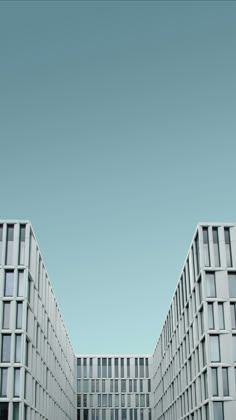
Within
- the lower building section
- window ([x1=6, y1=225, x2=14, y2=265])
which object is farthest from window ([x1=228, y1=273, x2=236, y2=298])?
the lower building section

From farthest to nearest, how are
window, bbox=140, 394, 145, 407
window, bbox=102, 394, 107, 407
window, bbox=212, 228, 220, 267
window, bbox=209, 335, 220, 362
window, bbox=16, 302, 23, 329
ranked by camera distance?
window, bbox=140, 394, 145, 407
window, bbox=102, 394, 107, 407
window, bbox=212, 228, 220, 267
window, bbox=16, 302, 23, 329
window, bbox=209, 335, 220, 362

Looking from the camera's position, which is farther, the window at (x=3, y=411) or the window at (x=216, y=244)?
the window at (x=216, y=244)

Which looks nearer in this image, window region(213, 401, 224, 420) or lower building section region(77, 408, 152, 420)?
window region(213, 401, 224, 420)

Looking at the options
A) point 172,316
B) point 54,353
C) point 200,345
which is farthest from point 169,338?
point 200,345

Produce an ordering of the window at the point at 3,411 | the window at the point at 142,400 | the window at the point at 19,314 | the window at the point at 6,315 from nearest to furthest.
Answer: the window at the point at 3,411, the window at the point at 6,315, the window at the point at 19,314, the window at the point at 142,400

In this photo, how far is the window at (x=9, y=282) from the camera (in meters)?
59.8

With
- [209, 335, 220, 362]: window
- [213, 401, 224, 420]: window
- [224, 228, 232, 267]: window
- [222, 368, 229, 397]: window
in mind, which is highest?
[224, 228, 232, 267]: window

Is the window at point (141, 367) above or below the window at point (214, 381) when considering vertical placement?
above

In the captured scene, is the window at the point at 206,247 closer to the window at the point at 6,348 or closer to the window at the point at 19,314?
the window at the point at 19,314

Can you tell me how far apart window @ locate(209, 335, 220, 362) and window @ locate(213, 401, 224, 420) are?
11.9 ft

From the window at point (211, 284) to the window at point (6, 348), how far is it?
1788 centimetres

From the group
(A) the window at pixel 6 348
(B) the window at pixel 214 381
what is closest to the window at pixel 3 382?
(A) the window at pixel 6 348

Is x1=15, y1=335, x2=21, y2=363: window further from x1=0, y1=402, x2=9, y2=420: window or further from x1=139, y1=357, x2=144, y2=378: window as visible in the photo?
x1=139, y1=357, x2=144, y2=378: window

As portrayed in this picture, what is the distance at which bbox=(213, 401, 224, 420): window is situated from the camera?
56656 millimetres
